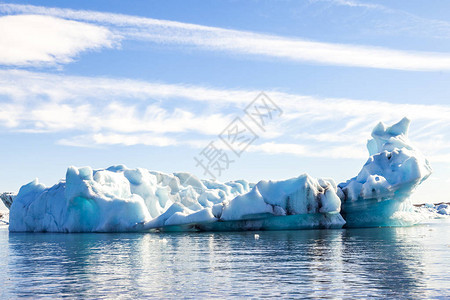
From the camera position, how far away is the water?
34.2 ft

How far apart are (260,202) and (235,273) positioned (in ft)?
65.0

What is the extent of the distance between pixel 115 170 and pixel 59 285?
32065 millimetres

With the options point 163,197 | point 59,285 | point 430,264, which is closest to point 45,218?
point 163,197

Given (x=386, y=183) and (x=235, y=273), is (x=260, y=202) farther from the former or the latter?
(x=235, y=273)

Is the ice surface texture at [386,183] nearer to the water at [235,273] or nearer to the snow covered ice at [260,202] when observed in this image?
the snow covered ice at [260,202]

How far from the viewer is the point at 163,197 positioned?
143ft

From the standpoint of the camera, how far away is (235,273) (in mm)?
13109

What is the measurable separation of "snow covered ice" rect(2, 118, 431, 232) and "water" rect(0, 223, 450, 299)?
13.1 metres

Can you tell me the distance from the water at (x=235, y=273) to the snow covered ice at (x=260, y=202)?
1310 cm

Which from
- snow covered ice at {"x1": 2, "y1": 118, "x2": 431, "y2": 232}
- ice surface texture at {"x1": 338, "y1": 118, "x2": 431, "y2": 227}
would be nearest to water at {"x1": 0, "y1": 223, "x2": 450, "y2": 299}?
snow covered ice at {"x1": 2, "y1": 118, "x2": 431, "y2": 232}

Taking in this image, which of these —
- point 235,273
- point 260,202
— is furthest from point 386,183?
point 235,273

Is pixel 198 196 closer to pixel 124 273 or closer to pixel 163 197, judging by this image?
pixel 163 197

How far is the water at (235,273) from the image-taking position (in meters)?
10.4

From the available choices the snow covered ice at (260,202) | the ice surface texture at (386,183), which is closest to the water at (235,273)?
the snow covered ice at (260,202)
